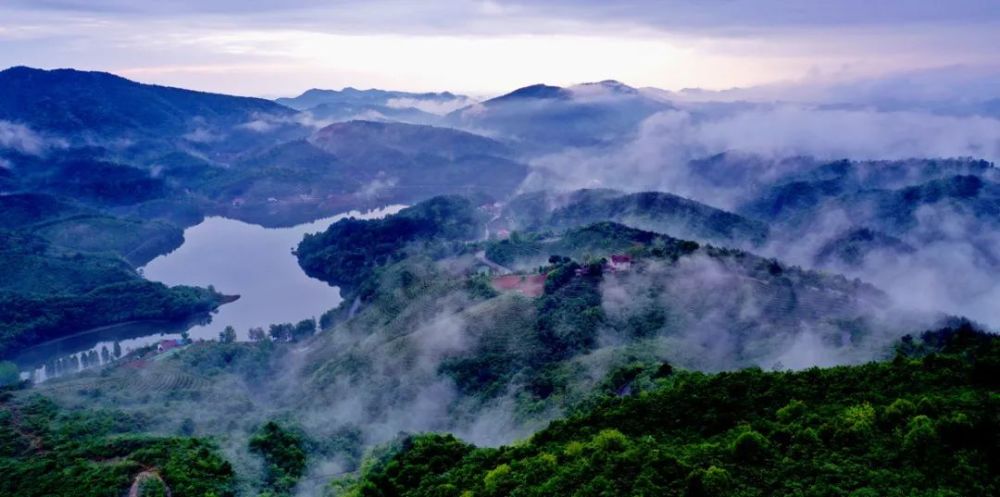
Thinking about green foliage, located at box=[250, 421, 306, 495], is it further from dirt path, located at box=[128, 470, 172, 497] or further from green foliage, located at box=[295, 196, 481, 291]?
green foliage, located at box=[295, 196, 481, 291]

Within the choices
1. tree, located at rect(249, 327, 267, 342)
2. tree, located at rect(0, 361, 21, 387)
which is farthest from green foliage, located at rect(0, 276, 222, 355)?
tree, located at rect(249, 327, 267, 342)

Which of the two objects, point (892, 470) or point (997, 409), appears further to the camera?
point (997, 409)

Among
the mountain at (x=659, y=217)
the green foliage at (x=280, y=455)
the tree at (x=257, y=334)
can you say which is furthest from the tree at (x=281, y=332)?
the mountain at (x=659, y=217)

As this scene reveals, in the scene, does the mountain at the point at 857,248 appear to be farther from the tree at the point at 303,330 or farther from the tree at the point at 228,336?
the tree at the point at 228,336

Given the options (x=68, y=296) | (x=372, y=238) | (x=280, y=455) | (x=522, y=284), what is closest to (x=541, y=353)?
(x=522, y=284)

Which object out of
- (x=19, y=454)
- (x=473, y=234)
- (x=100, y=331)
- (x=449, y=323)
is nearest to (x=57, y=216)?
(x=100, y=331)

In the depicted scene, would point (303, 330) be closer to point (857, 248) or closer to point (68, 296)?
point (68, 296)

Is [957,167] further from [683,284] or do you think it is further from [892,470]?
[892,470]
